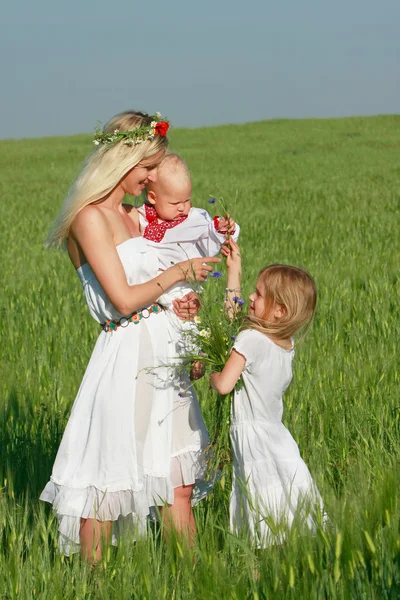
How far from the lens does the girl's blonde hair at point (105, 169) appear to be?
317cm

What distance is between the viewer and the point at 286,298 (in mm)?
3041

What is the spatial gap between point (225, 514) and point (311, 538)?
120 centimetres

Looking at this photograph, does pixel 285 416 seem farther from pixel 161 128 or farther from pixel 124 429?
pixel 161 128

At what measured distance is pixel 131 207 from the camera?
11.7 feet

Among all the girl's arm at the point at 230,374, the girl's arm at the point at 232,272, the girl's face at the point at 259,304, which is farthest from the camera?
the girl's arm at the point at 232,272

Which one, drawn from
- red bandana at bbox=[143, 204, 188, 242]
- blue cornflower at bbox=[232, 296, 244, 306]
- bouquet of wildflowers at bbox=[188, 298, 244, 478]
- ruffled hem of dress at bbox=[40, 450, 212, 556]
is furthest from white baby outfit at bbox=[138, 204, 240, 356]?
ruffled hem of dress at bbox=[40, 450, 212, 556]

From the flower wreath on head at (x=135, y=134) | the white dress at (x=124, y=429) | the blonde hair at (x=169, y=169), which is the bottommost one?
the white dress at (x=124, y=429)

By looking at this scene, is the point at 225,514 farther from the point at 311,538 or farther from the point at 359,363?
the point at 359,363

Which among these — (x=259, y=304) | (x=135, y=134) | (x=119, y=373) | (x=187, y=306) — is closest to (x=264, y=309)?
(x=259, y=304)

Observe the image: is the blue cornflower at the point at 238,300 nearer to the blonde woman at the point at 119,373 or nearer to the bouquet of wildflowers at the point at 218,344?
the bouquet of wildflowers at the point at 218,344

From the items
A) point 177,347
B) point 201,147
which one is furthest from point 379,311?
point 201,147

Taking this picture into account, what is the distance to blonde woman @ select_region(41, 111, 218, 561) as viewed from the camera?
123 inches

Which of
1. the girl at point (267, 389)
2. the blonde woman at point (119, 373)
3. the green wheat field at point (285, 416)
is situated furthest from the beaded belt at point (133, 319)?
the girl at point (267, 389)

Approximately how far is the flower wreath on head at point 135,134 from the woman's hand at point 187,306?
615 mm
